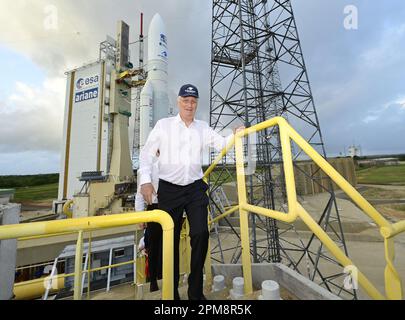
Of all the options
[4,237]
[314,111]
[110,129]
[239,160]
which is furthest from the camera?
[110,129]

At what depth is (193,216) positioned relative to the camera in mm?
2014

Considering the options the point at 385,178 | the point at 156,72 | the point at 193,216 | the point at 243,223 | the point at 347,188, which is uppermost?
the point at 156,72

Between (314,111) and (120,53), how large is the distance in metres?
17.0

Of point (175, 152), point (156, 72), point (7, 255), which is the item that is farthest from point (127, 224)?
point (156, 72)

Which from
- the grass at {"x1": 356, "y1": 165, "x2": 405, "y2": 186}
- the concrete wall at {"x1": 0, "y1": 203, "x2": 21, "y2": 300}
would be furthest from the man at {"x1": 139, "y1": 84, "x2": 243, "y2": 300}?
the grass at {"x1": 356, "y1": 165, "x2": 405, "y2": 186}

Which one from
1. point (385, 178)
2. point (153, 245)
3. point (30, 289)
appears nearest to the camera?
point (153, 245)

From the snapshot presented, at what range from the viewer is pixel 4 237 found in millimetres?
1106

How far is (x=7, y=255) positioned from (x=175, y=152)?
247cm

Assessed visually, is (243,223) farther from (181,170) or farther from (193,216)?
(181,170)

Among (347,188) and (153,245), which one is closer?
(347,188)

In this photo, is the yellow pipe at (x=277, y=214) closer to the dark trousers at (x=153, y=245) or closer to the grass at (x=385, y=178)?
the dark trousers at (x=153, y=245)

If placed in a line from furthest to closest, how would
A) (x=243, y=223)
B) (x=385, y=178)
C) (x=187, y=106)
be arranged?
1. (x=385, y=178)
2. (x=243, y=223)
3. (x=187, y=106)

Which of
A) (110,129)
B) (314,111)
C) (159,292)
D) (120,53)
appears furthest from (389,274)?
(120,53)
